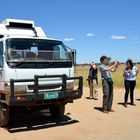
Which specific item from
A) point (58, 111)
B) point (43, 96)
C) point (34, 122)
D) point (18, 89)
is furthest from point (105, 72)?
point (18, 89)

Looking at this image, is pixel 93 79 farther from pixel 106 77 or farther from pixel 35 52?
pixel 35 52

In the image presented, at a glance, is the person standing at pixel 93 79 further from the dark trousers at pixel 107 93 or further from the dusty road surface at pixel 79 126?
the dark trousers at pixel 107 93

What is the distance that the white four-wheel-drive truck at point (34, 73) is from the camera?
9641 mm

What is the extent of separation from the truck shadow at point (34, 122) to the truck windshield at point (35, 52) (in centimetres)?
177

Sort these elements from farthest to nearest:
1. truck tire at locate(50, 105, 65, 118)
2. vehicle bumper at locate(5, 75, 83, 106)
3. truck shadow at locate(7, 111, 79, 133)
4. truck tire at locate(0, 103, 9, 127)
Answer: truck tire at locate(50, 105, 65, 118) < truck shadow at locate(7, 111, 79, 133) < truck tire at locate(0, 103, 9, 127) < vehicle bumper at locate(5, 75, 83, 106)

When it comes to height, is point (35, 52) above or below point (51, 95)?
above

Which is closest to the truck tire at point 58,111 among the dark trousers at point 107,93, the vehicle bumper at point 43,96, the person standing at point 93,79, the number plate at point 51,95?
the vehicle bumper at point 43,96

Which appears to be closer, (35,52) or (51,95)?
(51,95)

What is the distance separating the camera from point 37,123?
11016 millimetres

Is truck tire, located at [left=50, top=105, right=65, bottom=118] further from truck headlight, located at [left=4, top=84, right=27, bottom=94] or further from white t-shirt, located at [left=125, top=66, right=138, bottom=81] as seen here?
white t-shirt, located at [left=125, top=66, right=138, bottom=81]

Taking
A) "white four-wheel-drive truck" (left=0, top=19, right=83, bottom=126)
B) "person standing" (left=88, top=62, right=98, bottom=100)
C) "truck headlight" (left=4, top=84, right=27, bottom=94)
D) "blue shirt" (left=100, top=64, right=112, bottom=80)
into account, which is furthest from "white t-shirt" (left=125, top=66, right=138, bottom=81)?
"truck headlight" (left=4, top=84, right=27, bottom=94)

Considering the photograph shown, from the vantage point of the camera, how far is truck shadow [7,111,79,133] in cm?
1045

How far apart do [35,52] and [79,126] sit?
7.75 ft

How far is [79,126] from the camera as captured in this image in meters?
10.5
